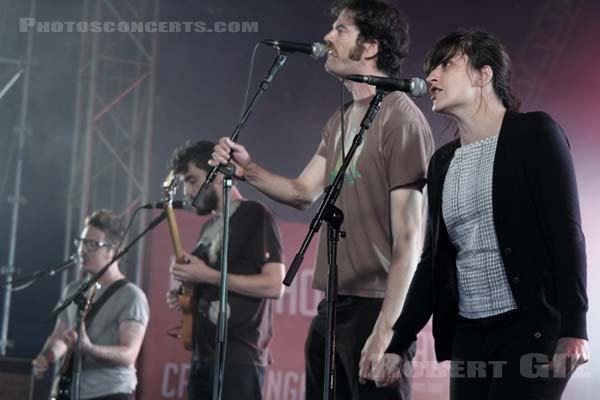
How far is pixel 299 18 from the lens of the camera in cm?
513

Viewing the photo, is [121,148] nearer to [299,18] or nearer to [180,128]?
[180,128]

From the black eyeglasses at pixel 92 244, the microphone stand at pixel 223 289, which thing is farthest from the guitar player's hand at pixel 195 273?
the black eyeglasses at pixel 92 244

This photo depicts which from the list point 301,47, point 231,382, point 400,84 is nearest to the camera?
point 400,84

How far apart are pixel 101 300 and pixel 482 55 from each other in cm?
306

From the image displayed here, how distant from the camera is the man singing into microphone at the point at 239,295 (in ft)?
11.8

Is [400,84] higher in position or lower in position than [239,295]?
higher

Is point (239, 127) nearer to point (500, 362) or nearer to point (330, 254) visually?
point (330, 254)

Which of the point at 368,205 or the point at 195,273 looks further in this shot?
the point at 195,273

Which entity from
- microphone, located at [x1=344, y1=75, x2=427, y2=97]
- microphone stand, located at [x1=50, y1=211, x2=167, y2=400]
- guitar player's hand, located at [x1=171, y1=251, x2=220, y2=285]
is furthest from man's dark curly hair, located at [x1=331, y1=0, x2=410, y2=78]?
microphone stand, located at [x1=50, y1=211, x2=167, y2=400]

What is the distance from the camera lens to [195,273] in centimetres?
372

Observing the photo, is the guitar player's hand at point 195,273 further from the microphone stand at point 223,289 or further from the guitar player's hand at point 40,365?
the guitar player's hand at point 40,365

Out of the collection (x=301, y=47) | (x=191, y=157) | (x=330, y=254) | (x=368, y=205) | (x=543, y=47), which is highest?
(x=543, y=47)

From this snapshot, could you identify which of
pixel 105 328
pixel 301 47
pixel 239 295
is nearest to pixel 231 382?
pixel 239 295

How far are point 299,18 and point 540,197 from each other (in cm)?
337
